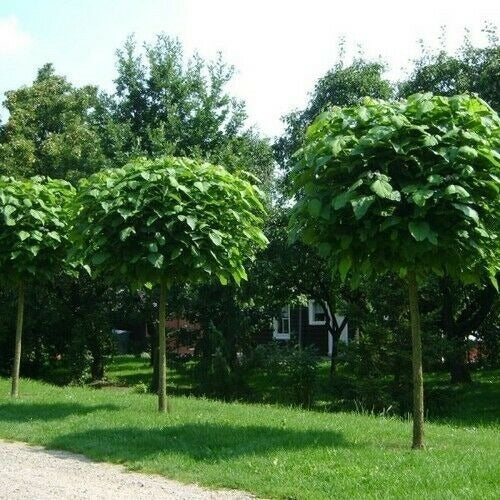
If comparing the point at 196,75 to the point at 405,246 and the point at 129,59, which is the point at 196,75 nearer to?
the point at 129,59

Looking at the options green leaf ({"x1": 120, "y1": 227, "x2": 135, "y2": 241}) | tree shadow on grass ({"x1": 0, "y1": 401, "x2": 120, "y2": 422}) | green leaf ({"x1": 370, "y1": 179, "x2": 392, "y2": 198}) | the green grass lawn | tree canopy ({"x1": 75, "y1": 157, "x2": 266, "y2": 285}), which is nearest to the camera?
the green grass lawn

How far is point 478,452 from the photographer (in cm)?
861

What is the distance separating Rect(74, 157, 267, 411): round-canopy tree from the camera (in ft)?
37.6

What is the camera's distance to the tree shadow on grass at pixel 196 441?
8.92 metres

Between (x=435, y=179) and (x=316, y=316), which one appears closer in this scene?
(x=435, y=179)

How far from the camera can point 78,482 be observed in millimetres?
7855

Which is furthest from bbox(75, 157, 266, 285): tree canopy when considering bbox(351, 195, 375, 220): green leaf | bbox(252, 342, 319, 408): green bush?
bbox(252, 342, 319, 408): green bush

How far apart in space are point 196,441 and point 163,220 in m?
3.43

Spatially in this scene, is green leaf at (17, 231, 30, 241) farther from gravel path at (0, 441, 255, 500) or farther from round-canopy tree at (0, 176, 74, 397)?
gravel path at (0, 441, 255, 500)

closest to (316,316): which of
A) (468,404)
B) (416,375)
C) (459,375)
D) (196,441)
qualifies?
(459,375)

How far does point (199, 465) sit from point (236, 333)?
684 inches

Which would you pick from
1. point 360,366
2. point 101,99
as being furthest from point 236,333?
point 101,99

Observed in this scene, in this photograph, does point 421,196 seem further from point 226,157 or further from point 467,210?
point 226,157

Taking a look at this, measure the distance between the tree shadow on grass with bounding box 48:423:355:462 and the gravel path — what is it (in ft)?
1.38
